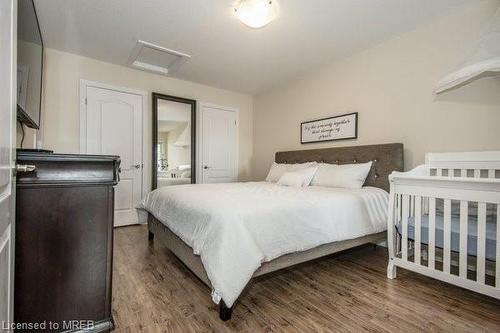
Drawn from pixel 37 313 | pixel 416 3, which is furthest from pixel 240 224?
pixel 416 3

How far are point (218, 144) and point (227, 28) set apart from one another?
223cm

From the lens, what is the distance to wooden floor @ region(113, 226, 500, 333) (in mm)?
1379

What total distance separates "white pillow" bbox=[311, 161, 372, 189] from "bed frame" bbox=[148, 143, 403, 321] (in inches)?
6.3

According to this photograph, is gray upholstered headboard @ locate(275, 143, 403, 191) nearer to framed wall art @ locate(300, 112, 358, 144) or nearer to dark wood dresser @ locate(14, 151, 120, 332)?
framed wall art @ locate(300, 112, 358, 144)

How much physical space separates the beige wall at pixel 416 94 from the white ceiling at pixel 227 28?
16cm

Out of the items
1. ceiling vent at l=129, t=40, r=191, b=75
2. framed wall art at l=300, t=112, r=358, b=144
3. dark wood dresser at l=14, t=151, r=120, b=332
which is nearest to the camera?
dark wood dresser at l=14, t=151, r=120, b=332

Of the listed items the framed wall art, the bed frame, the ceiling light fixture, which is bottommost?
the bed frame

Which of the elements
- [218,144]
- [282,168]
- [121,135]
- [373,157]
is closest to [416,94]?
[373,157]

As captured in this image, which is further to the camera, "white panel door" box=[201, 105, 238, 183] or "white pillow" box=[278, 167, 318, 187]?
"white panel door" box=[201, 105, 238, 183]

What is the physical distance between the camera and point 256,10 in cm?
200

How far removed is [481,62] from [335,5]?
120cm

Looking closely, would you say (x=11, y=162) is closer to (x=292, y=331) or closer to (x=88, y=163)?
(x=88, y=163)

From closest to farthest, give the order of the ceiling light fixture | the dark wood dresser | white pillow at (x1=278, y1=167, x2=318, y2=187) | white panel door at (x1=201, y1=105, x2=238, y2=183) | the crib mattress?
the dark wood dresser < the crib mattress < the ceiling light fixture < white pillow at (x1=278, y1=167, x2=318, y2=187) < white panel door at (x1=201, y1=105, x2=238, y2=183)

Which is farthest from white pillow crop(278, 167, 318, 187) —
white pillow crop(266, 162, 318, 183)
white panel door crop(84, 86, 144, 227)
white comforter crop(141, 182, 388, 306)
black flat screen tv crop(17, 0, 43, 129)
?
black flat screen tv crop(17, 0, 43, 129)
